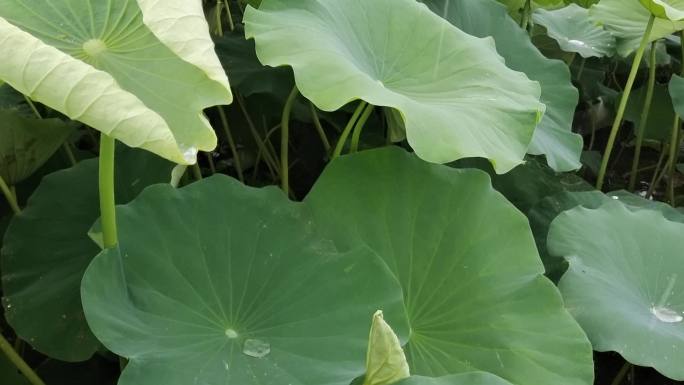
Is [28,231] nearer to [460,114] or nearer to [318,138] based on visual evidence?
[460,114]

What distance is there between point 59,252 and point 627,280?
2.65ft

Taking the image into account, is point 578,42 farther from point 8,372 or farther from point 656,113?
point 8,372

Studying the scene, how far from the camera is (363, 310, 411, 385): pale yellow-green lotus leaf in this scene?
2.02ft

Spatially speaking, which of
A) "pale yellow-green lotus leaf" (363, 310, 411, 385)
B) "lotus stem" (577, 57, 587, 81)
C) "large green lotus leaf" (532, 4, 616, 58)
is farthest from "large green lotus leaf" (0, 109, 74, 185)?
"lotus stem" (577, 57, 587, 81)

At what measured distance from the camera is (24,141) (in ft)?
3.46

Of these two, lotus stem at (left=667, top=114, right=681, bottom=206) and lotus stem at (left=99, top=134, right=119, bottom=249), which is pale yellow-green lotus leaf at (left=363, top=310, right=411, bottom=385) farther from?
lotus stem at (left=667, top=114, right=681, bottom=206)

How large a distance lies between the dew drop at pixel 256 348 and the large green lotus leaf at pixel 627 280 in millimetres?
425

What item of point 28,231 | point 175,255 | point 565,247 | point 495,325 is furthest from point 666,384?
point 28,231

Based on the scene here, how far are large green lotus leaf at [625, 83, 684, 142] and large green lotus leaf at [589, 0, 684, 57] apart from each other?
0.36 m

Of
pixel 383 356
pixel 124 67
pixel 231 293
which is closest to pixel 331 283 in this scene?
pixel 231 293

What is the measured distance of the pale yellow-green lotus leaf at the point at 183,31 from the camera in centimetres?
61

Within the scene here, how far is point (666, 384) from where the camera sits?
60.0 inches

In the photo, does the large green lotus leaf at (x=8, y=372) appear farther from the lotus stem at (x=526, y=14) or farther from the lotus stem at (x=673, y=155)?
the lotus stem at (x=673, y=155)

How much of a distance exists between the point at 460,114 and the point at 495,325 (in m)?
0.26
